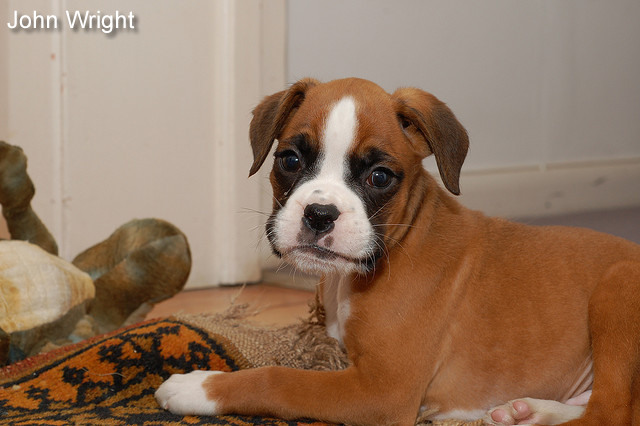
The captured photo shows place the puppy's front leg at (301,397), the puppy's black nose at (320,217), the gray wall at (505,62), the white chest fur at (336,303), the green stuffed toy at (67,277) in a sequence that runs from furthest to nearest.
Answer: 1. the gray wall at (505,62)
2. the green stuffed toy at (67,277)
3. the white chest fur at (336,303)
4. the puppy's front leg at (301,397)
5. the puppy's black nose at (320,217)

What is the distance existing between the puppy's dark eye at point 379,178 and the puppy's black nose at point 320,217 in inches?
7.0

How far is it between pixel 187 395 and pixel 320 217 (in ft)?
2.06

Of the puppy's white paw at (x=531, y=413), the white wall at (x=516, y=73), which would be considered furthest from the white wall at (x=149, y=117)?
the puppy's white paw at (x=531, y=413)

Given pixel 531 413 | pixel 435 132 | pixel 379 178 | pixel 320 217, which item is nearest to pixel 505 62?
pixel 435 132

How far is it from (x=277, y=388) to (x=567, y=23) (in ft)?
12.2

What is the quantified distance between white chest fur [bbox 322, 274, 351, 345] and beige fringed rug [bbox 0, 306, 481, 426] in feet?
0.14

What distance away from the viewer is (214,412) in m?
2.24

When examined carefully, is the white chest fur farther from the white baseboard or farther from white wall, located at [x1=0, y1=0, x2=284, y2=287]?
the white baseboard

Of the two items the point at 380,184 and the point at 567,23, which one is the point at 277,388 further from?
the point at 567,23

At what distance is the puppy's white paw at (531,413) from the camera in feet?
7.48

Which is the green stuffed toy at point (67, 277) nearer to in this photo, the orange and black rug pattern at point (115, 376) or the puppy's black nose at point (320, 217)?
the orange and black rug pattern at point (115, 376)

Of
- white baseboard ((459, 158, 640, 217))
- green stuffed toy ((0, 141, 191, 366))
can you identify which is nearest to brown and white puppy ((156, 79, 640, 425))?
green stuffed toy ((0, 141, 191, 366))

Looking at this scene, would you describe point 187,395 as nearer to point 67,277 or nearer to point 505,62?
point 67,277

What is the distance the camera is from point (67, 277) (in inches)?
108
